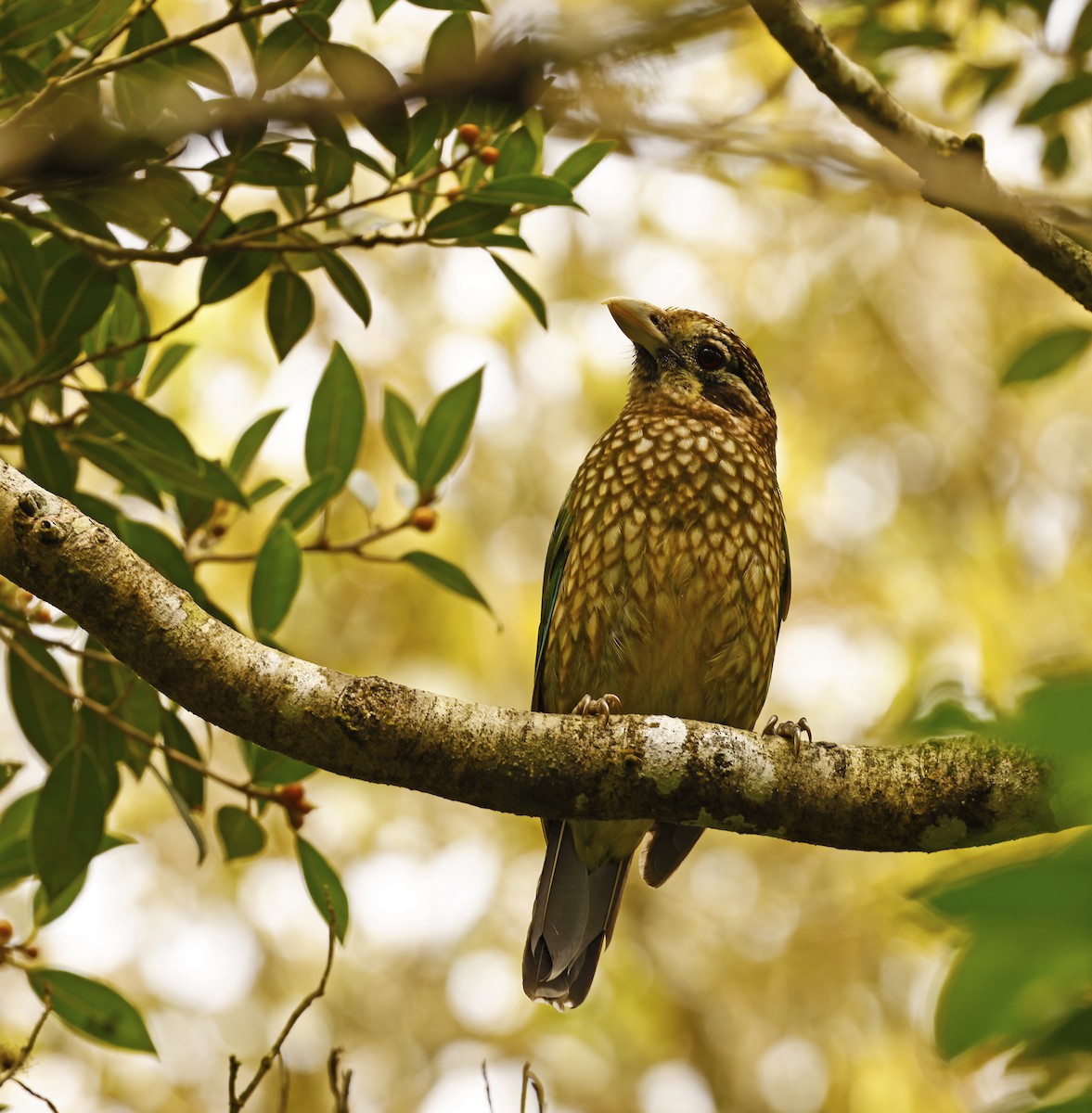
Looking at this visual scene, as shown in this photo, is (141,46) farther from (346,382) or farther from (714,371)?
(714,371)

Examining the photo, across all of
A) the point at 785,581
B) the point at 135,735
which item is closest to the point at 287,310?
the point at 135,735

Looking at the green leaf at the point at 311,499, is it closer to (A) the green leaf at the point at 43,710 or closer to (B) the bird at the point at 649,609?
(A) the green leaf at the point at 43,710

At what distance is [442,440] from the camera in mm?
3518

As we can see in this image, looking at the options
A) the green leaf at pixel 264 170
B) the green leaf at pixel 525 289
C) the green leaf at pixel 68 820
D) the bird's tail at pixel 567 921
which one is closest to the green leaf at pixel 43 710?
the green leaf at pixel 68 820

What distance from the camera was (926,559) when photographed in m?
9.47

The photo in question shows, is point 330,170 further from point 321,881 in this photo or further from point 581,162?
point 321,881

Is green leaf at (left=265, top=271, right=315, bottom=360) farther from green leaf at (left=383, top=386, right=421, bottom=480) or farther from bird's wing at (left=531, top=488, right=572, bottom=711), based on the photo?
bird's wing at (left=531, top=488, right=572, bottom=711)

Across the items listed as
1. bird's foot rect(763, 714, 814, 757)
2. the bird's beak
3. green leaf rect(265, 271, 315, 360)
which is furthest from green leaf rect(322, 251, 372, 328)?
the bird's beak

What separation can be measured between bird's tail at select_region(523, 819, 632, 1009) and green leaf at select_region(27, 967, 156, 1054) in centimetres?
127

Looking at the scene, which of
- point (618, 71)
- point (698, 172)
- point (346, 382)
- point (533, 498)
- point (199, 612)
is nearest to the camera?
point (618, 71)

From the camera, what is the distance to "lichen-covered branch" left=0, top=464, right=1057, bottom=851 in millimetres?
2361

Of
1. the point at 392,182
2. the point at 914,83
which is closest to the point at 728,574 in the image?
the point at 392,182

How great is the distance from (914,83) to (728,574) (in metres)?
6.56

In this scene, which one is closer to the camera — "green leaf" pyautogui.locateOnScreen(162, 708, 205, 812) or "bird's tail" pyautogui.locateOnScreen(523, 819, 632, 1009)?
"green leaf" pyautogui.locateOnScreen(162, 708, 205, 812)
